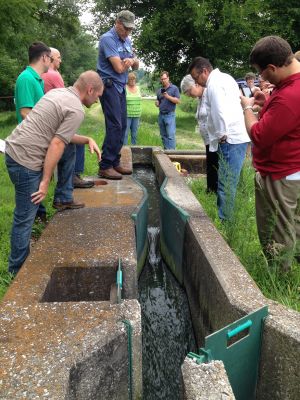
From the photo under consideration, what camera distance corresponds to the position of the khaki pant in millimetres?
2852

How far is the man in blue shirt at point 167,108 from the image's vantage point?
9039 mm

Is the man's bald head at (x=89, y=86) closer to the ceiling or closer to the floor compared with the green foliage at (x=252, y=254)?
closer to the ceiling

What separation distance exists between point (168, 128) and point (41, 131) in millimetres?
6395

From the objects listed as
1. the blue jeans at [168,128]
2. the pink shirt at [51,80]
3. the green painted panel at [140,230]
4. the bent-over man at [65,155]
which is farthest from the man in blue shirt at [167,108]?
the green painted panel at [140,230]

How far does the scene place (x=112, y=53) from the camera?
4562mm

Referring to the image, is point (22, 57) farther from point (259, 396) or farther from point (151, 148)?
point (259, 396)

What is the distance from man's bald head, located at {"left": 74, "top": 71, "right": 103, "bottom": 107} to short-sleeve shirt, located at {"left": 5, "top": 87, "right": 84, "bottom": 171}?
30 cm

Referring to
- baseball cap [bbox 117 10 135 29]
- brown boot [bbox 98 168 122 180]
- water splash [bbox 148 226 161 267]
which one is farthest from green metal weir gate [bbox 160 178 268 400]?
baseball cap [bbox 117 10 135 29]

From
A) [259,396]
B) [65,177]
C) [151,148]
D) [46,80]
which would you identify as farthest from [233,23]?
[259,396]

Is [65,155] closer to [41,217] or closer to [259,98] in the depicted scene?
[41,217]

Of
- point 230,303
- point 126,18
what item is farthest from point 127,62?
point 230,303

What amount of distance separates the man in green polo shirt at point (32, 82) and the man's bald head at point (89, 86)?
0.76 metres

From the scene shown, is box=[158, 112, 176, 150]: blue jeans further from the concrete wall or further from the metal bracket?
the metal bracket

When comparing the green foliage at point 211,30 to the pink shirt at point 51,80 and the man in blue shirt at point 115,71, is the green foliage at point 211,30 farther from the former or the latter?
the pink shirt at point 51,80
